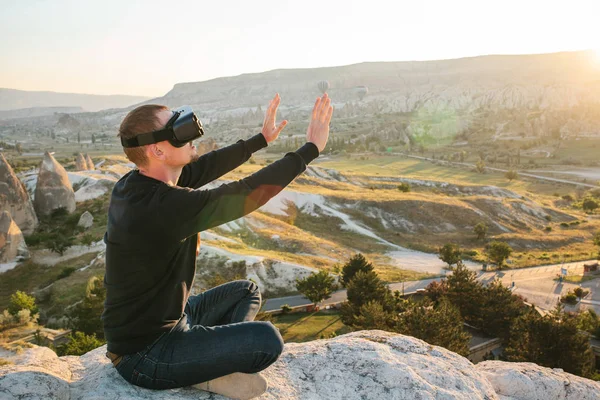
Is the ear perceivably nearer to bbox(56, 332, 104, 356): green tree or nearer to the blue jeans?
the blue jeans

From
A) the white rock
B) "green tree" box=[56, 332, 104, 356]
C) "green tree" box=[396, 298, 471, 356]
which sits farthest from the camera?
"green tree" box=[396, 298, 471, 356]

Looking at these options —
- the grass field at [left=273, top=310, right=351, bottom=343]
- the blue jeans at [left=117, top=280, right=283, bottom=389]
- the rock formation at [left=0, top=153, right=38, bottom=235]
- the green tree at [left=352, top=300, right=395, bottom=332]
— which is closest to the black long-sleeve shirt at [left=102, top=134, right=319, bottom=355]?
the blue jeans at [left=117, top=280, right=283, bottom=389]

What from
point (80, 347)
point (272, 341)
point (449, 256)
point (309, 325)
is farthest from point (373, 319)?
point (449, 256)

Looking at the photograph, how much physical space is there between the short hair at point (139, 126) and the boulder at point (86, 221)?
33385 mm

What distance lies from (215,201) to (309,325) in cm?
2018

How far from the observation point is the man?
124 inches

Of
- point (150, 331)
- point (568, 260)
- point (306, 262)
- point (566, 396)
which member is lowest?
point (568, 260)

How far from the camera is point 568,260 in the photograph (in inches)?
1558

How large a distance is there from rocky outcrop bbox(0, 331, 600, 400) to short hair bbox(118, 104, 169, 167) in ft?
6.54

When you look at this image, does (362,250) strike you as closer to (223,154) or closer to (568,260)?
(568,260)

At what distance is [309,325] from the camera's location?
877 inches

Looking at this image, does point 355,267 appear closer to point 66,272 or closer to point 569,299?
point 569,299

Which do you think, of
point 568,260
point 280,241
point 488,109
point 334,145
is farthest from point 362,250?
point 488,109

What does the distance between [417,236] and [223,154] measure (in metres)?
41.2
